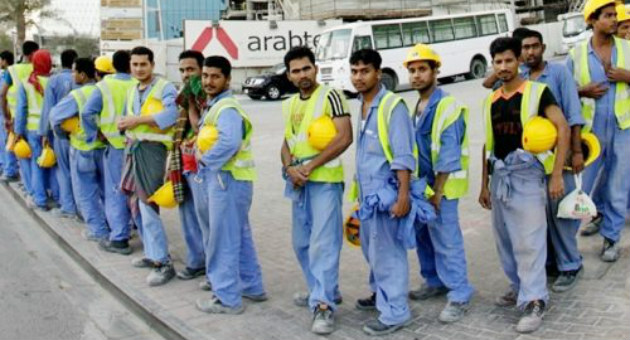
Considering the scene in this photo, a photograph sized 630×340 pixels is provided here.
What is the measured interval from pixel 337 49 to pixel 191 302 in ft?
60.5

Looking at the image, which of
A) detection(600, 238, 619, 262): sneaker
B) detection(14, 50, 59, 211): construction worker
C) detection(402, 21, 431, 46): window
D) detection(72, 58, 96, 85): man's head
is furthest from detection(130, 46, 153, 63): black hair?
detection(402, 21, 431, 46): window

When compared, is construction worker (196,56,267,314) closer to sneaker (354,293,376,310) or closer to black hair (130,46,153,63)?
sneaker (354,293,376,310)

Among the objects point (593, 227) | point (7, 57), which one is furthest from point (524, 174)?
point (7, 57)

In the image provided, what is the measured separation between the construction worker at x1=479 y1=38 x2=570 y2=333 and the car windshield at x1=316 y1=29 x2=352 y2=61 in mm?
18577

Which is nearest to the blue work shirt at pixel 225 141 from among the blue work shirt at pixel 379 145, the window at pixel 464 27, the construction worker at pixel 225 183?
the construction worker at pixel 225 183

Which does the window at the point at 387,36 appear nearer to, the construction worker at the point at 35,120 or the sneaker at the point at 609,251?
the construction worker at the point at 35,120

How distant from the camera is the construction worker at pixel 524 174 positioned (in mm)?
4035

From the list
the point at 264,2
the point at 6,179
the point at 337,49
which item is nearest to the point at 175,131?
the point at 6,179

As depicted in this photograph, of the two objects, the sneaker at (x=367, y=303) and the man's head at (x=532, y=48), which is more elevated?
the man's head at (x=532, y=48)

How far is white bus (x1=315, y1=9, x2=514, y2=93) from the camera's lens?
22.5 metres

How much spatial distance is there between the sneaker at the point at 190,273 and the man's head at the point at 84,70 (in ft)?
8.73

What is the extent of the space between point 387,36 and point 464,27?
3.97m

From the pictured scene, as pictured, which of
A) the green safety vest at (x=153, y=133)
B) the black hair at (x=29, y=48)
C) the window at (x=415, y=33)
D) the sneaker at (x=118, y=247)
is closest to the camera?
the green safety vest at (x=153, y=133)

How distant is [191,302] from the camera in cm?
503
